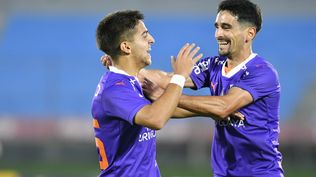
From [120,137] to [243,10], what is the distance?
1.86m

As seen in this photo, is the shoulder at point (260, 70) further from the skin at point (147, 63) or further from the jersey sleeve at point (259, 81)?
the skin at point (147, 63)

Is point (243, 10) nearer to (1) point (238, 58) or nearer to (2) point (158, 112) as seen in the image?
(1) point (238, 58)

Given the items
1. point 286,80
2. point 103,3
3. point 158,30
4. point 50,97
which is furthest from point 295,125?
point 103,3

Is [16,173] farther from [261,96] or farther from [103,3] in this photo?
[103,3]

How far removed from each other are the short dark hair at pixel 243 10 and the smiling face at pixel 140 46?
3.41 ft

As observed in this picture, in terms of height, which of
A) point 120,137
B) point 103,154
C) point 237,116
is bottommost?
point 103,154

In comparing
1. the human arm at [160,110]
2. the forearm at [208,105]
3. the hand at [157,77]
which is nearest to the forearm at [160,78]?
the hand at [157,77]

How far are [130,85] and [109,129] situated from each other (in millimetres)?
431

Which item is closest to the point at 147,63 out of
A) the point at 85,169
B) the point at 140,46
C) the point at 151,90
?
the point at 140,46

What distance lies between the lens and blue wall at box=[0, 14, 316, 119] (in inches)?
650

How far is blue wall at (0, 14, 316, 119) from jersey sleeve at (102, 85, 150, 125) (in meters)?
9.53

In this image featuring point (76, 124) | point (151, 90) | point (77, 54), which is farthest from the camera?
point (77, 54)

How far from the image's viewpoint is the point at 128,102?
5.88 m

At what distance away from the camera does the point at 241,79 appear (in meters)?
6.76
